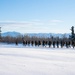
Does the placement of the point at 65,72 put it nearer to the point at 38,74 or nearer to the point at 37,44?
the point at 38,74

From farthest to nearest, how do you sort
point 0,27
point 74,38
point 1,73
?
point 0,27 < point 74,38 < point 1,73

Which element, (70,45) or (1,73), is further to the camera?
(70,45)

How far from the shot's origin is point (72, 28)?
75.9 m

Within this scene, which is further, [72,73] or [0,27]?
[0,27]

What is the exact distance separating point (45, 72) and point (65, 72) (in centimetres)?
137

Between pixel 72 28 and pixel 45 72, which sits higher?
pixel 72 28

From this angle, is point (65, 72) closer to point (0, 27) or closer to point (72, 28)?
point (72, 28)

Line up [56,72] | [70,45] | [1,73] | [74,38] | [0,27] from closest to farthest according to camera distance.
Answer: [1,73] < [56,72] < [70,45] < [74,38] < [0,27]

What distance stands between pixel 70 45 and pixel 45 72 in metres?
52.5

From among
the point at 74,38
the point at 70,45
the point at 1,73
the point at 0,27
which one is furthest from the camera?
the point at 0,27

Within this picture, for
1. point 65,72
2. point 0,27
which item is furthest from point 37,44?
point 65,72

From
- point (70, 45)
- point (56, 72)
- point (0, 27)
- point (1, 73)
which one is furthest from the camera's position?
point (0, 27)

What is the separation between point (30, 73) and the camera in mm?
13281

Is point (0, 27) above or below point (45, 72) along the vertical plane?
above
